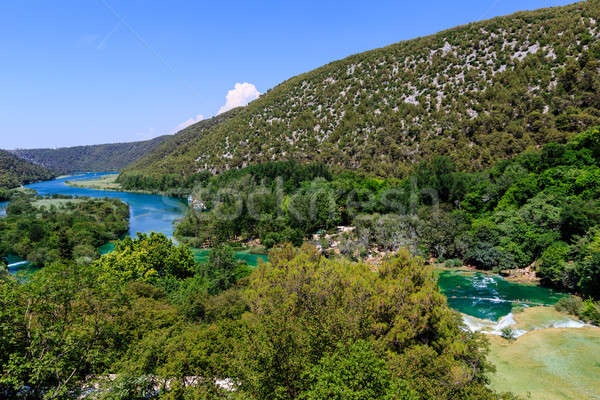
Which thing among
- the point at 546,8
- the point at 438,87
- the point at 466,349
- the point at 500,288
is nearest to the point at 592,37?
the point at 546,8

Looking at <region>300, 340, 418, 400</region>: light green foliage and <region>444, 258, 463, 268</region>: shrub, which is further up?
<region>300, 340, 418, 400</region>: light green foliage

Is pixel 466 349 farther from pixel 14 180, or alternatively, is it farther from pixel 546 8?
pixel 14 180

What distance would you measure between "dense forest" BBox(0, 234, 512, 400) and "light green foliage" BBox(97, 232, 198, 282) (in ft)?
51.9

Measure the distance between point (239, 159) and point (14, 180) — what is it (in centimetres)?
11468

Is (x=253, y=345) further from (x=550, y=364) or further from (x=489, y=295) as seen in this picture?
(x=489, y=295)

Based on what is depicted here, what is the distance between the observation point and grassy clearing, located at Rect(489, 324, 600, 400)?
54.9 feet

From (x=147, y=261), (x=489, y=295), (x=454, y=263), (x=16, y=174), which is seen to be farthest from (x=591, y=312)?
(x=16, y=174)

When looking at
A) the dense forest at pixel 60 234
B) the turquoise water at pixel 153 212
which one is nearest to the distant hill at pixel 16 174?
the turquoise water at pixel 153 212

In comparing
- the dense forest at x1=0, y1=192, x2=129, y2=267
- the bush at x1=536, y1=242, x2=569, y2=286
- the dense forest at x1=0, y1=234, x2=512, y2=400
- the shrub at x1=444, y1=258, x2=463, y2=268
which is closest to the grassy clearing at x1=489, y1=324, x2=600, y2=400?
the dense forest at x1=0, y1=234, x2=512, y2=400

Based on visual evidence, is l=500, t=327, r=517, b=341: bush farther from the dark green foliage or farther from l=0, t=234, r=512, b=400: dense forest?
the dark green foliage

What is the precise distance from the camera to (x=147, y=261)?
3353 centimetres

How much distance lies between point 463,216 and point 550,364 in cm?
2988

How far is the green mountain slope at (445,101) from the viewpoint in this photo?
61719 mm

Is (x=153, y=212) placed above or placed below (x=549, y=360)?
above
